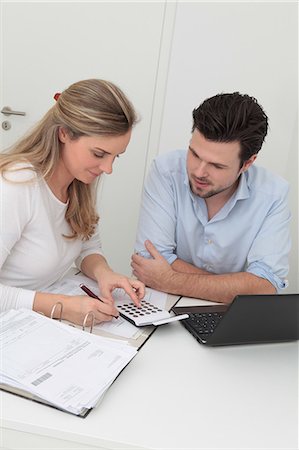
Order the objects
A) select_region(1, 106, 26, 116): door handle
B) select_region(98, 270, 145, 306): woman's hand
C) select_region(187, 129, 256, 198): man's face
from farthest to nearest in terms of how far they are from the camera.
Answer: select_region(1, 106, 26, 116): door handle < select_region(187, 129, 256, 198): man's face < select_region(98, 270, 145, 306): woman's hand

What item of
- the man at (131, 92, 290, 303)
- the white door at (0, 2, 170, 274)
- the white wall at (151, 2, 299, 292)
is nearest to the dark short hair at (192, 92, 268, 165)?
the man at (131, 92, 290, 303)

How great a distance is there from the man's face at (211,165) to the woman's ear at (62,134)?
1.58 ft

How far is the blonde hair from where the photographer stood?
3.85 feet

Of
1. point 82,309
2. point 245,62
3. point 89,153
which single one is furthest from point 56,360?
point 245,62

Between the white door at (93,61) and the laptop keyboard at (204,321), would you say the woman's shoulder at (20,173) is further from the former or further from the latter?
the white door at (93,61)

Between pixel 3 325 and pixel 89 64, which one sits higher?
pixel 89 64

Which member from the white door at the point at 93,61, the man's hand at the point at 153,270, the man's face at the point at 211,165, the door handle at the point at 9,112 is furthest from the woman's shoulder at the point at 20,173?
the door handle at the point at 9,112

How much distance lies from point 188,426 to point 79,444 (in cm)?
18

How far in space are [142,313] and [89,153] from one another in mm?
430

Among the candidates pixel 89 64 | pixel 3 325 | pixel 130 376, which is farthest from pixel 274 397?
pixel 89 64

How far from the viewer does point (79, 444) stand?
0.74m

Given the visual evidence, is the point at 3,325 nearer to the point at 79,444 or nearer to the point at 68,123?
the point at 79,444

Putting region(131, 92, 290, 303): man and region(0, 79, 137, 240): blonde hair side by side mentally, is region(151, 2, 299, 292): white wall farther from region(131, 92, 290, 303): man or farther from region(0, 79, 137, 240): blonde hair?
region(0, 79, 137, 240): blonde hair

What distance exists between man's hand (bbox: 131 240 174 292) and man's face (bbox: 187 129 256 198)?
274 mm
